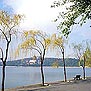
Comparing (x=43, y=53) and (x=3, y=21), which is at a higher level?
(x=3, y=21)

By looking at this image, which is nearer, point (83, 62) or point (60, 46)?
point (60, 46)

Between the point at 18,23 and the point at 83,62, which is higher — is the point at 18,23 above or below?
above

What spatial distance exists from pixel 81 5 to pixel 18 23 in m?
17.4

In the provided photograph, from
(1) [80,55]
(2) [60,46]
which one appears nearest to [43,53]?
(2) [60,46]

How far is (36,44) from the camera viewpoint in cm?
3453

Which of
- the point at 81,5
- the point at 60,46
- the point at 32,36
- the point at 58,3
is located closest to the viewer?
the point at 81,5

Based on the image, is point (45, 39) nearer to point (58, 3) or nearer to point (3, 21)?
point (3, 21)

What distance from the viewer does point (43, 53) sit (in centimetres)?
3419

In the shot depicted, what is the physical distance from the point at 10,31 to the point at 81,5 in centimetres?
1725

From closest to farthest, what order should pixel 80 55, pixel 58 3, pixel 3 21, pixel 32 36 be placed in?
pixel 58 3, pixel 3 21, pixel 32 36, pixel 80 55

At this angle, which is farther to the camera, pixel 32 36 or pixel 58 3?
pixel 32 36

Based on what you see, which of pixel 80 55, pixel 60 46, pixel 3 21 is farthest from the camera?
pixel 80 55

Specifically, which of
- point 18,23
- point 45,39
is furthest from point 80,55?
point 18,23

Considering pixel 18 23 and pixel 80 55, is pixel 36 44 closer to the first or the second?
pixel 18 23
